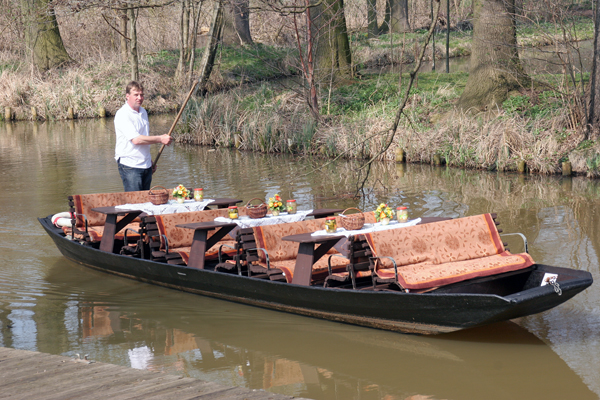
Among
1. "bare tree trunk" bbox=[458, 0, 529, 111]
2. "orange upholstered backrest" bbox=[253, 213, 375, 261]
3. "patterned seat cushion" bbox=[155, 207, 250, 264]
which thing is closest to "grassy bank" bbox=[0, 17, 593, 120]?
"bare tree trunk" bbox=[458, 0, 529, 111]

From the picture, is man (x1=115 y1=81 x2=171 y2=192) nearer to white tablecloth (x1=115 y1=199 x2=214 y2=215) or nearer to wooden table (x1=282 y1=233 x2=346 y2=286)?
white tablecloth (x1=115 y1=199 x2=214 y2=215)

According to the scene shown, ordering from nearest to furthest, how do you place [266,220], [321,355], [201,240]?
[321,355], [201,240], [266,220]

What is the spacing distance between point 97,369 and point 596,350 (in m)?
4.08

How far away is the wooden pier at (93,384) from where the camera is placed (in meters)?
4.43

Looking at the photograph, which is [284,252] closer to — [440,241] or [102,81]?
[440,241]

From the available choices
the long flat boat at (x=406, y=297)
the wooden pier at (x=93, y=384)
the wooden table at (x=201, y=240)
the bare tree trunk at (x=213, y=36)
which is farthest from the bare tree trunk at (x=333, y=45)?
the wooden pier at (x=93, y=384)

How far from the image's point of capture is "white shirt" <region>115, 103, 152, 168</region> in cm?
930

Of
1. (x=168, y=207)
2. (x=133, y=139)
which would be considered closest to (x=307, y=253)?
(x=168, y=207)

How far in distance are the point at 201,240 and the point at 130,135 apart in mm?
2443

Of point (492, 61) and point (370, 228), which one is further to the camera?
point (492, 61)

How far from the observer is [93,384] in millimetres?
4621

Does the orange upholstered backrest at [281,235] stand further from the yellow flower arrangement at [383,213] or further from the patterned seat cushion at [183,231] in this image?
the patterned seat cushion at [183,231]

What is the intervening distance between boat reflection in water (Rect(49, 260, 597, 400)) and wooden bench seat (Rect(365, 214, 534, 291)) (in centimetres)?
61

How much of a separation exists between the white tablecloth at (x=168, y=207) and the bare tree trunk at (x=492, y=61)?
383 inches
